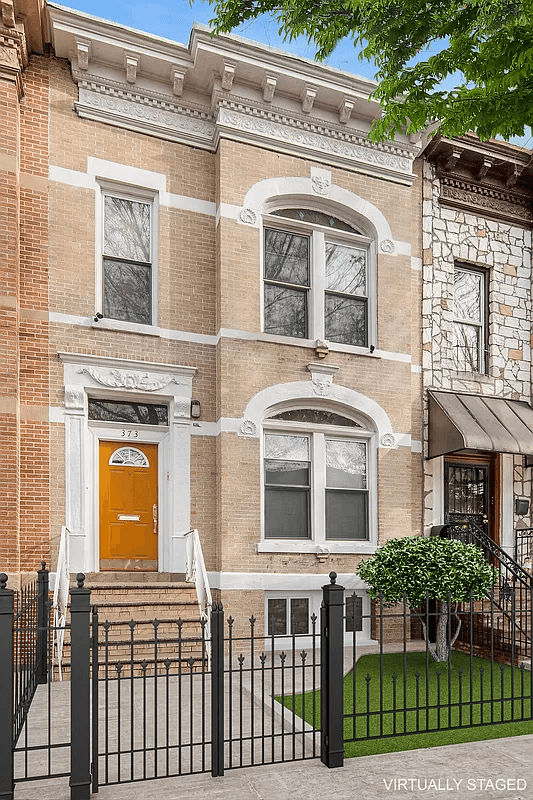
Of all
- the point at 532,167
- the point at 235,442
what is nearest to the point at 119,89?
the point at 235,442

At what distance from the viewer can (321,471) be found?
12117 mm

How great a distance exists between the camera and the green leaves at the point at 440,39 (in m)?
5.93

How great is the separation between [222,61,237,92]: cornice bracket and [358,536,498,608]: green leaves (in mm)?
8029

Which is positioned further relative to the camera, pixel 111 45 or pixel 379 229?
pixel 379 229

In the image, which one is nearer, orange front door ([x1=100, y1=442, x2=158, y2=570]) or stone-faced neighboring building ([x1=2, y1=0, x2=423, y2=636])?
stone-faced neighboring building ([x1=2, y1=0, x2=423, y2=636])

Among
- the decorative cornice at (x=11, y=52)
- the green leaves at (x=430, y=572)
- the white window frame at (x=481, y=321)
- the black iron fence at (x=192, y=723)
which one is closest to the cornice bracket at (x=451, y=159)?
the white window frame at (x=481, y=321)

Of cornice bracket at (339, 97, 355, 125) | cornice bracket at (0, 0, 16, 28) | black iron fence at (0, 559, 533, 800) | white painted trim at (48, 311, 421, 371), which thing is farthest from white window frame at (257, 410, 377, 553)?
cornice bracket at (0, 0, 16, 28)

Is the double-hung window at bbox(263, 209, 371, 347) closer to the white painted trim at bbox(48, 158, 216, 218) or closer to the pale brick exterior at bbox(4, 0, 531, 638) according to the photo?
the pale brick exterior at bbox(4, 0, 531, 638)

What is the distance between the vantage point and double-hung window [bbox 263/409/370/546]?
1183cm

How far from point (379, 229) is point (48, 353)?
6457 millimetres

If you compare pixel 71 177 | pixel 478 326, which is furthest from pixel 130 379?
pixel 478 326

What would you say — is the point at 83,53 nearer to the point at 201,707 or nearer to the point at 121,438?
the point at 121,438

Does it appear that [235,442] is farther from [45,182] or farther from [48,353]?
[45,182]

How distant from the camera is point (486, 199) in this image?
1428 cm
